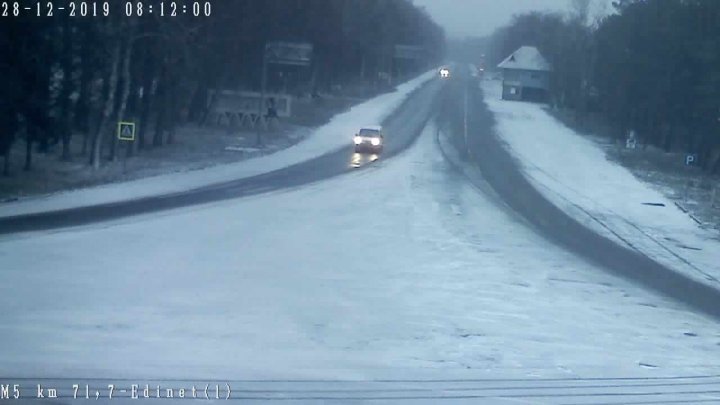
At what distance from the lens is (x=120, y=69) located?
41531mm

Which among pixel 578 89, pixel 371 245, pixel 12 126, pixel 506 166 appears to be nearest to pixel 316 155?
pixel 506 166

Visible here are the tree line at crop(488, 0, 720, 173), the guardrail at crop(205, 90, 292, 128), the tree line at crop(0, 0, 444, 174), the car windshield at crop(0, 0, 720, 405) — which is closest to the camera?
the car windshield at crop(0, 0, 720, 405)

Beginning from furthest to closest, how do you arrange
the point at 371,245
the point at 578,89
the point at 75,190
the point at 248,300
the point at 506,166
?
1. the point at 578,89
2. the point at 506,166
3. the point at 75,190
4. the point at 371,245
5. the point at 248,300

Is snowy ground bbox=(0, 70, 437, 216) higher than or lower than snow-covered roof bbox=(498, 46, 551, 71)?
lower

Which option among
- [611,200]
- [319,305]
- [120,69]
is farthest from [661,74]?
[319,305]

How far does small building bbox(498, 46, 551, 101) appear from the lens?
11869 centimetres

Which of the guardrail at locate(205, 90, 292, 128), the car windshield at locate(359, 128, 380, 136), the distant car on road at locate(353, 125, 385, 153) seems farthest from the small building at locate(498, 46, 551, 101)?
the distant car on road at locate(353, 125, 385, 153)

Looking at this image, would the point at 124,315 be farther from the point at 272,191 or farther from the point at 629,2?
the point at 629,2

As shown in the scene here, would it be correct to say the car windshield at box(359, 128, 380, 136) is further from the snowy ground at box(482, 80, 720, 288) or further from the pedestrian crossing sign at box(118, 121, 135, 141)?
the pedestrian crossing sign at box(118, 121, 135, 141)

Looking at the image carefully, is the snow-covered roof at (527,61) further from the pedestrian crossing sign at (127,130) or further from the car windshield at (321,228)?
the pedestrian crossing sign at (127,130)

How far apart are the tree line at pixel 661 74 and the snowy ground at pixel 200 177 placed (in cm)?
1588

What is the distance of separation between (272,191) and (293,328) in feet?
66.4

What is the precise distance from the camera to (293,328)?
1619 centimetres

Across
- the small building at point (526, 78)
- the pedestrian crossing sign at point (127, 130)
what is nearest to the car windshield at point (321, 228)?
the pedestrian crossing sign at point (127, 130)
